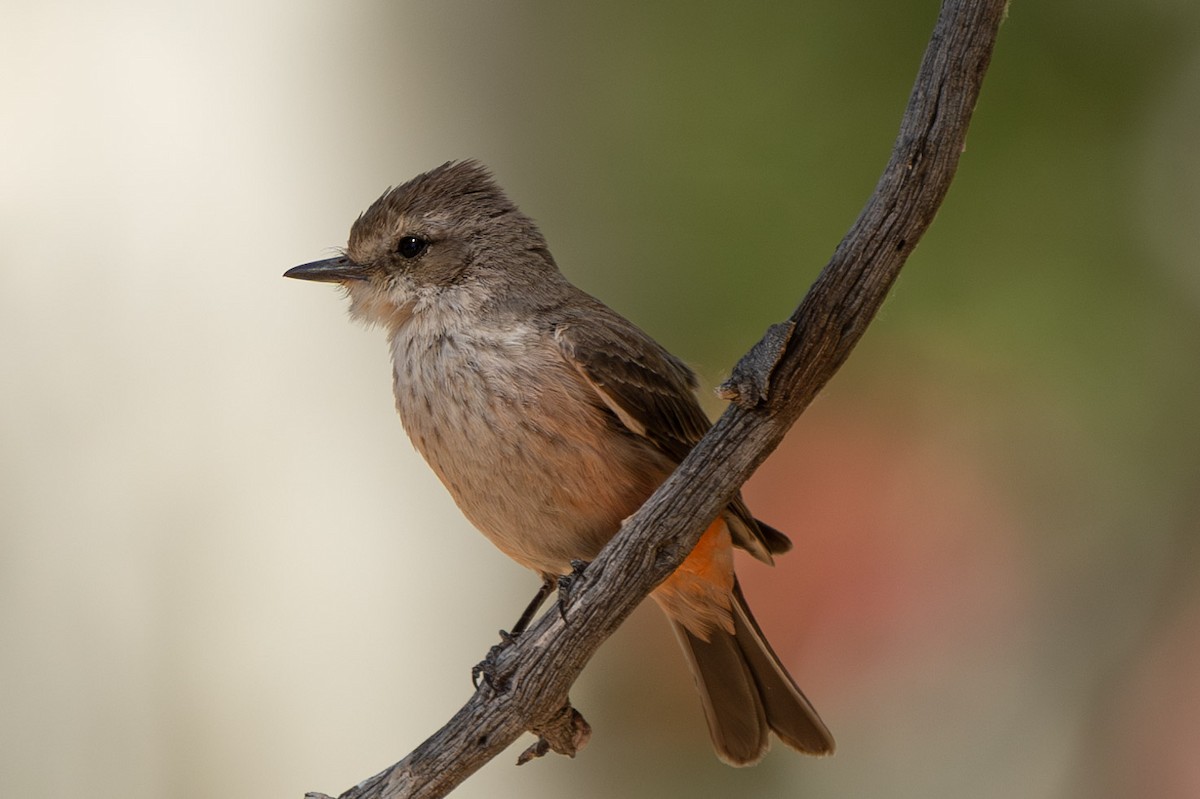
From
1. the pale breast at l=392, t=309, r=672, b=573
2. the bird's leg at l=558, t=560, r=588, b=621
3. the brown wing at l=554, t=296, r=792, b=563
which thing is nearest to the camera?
the bird's leg at l=558, t=560, r=588, b=621

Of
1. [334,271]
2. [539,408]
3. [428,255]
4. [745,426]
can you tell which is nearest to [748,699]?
[539,408]

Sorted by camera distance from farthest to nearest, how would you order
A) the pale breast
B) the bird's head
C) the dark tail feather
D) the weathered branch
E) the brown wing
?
the bird's head → the dark tail feather → the brown wing → the pale breast → the weathered branch

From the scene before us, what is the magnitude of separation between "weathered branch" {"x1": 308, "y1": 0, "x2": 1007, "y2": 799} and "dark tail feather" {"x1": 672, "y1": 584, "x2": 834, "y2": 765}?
30.2 inches

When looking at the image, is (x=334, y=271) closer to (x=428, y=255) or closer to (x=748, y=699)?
(x=428, y=255)

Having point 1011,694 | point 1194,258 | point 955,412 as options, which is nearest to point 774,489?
point 955,412

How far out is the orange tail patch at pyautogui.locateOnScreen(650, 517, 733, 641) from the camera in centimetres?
290

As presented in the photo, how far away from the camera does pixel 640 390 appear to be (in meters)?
2.92

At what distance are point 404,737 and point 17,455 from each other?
68.4 inches

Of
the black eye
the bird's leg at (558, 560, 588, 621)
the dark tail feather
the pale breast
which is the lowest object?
the dark tail feather

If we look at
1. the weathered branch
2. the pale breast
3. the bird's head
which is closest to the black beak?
the bird's head

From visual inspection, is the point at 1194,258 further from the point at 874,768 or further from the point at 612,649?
the point at 612,649

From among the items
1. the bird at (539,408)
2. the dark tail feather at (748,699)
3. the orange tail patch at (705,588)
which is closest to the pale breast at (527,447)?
the bird at (539,408)

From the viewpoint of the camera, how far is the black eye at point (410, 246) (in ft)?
10.6

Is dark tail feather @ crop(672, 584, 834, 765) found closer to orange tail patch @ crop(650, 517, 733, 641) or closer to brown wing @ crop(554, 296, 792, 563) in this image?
orange tail patch @ crop(650, 517, 733, 641)
